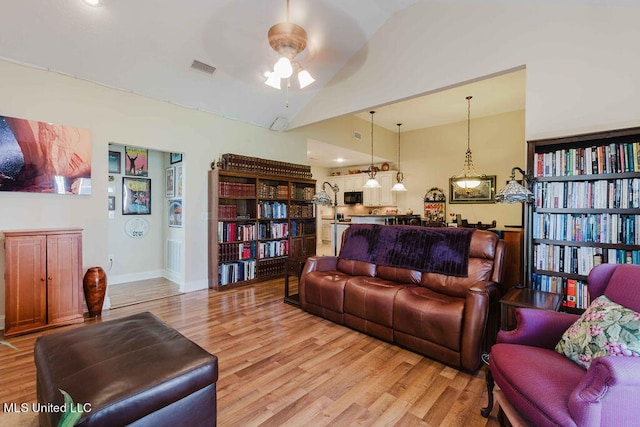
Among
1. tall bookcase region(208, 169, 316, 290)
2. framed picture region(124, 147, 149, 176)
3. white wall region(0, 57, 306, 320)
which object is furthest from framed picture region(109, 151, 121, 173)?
tall bookcase region(208, 169, 316, 290)

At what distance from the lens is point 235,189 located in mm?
4629

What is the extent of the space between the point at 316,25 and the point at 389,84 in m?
1.15

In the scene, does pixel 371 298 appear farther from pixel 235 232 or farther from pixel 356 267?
pixel 235 232

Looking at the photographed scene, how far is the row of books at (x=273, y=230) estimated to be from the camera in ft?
16.5

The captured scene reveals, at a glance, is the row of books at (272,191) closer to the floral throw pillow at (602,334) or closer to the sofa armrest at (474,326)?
the sofa armrest at (474,326)

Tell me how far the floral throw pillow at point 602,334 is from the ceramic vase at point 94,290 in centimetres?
421

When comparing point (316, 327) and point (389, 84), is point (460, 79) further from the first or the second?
point (316, 327)

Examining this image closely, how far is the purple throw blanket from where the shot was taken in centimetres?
280

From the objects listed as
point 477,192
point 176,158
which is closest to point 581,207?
point 477,192

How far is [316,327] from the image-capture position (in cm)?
306

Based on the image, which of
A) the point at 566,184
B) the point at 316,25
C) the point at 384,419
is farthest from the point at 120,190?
the point at 566,184

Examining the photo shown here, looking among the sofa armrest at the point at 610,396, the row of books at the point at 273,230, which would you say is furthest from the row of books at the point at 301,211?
the sofa armrest at the point at 610,396

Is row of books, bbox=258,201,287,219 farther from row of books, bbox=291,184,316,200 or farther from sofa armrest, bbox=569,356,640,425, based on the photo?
sofa armrest, bbox=569,356,640,425

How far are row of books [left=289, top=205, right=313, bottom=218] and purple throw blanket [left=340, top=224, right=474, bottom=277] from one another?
6.23 ft
